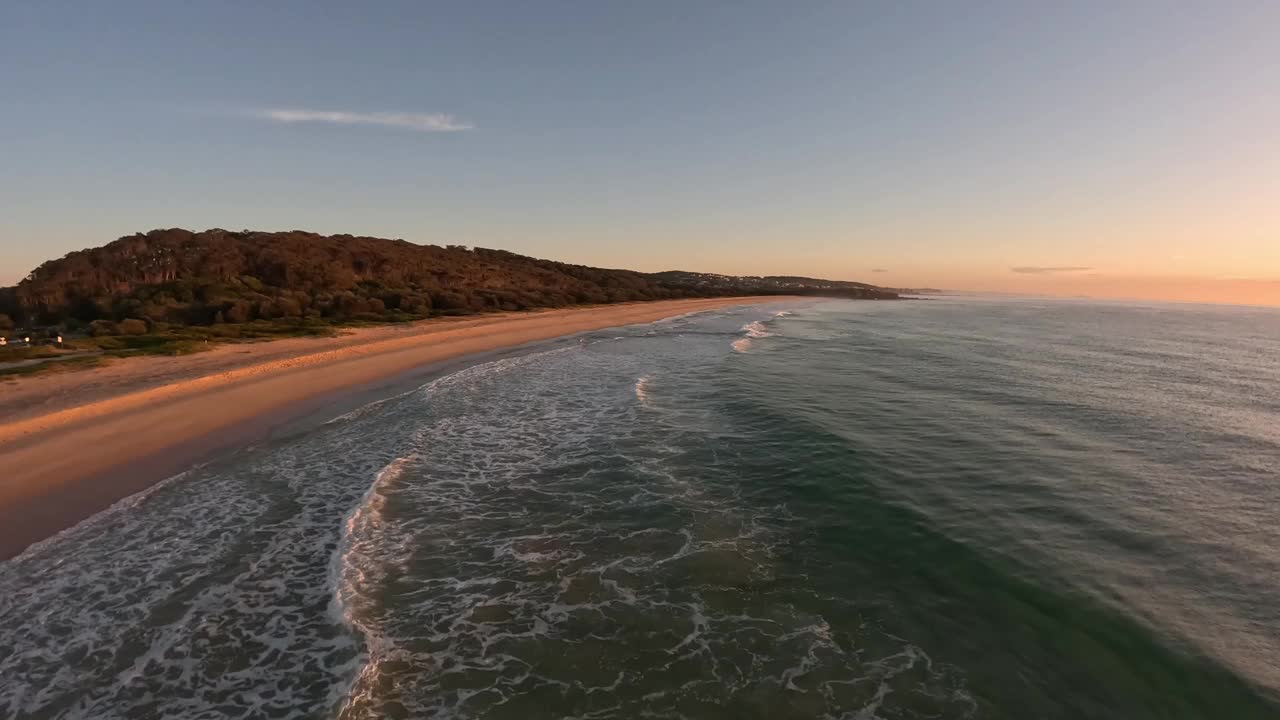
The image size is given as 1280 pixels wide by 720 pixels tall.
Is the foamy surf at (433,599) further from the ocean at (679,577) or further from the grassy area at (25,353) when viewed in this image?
the grassy area at (25,353)

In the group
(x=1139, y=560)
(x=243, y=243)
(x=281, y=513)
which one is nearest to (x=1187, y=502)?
(x=1139, y=560)

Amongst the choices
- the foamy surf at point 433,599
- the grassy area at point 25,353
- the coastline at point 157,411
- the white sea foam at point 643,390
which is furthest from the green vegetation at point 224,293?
the white sea foam at point 643,390

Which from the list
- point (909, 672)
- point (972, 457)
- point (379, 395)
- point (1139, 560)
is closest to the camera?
point (909, 672)

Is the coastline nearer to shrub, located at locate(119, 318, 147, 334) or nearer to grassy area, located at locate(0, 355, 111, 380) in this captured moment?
grassy area, located at locate(0, 355, 111, 380)

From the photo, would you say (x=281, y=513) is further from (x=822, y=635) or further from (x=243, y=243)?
(x=243, y=243)

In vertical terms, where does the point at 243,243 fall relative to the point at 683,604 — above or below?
above

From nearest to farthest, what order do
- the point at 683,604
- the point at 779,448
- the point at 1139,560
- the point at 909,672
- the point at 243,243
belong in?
the point at 909,672 → the point at 683,604 → the point at 1139,560 → the point at 779,448 → the point at 243,243
